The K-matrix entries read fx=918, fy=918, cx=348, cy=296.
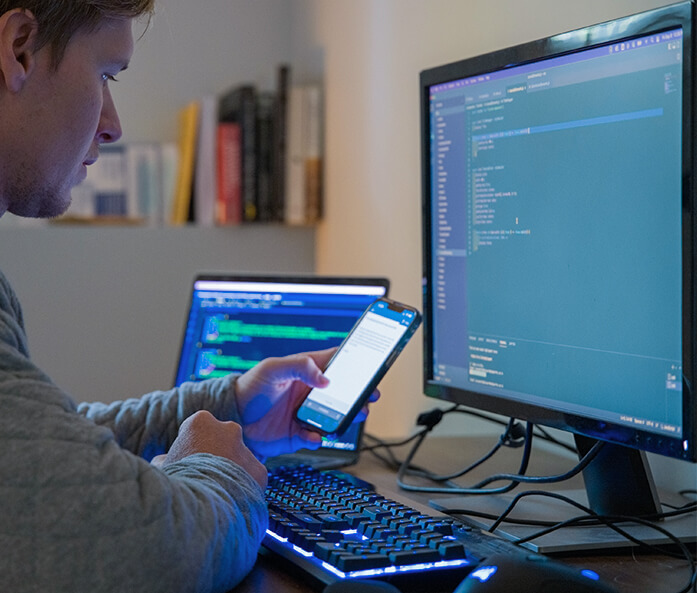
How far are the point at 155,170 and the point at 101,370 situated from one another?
56 centimetres

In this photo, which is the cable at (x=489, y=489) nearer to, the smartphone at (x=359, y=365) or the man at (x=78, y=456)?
the smartphone at (x=359, y=365)

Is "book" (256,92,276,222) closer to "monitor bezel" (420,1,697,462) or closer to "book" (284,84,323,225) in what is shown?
"book" (284,84,323,225)

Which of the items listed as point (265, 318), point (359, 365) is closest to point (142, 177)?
point (265, 318)

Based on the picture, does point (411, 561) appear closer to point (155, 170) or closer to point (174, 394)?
point (174, 394)

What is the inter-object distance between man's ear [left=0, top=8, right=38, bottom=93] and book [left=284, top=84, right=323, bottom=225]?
157 centimetres

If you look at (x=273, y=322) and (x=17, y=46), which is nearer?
(x=17, y=46)

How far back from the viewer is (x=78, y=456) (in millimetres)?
667

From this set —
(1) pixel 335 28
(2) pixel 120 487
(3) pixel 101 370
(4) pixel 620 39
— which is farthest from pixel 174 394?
(1) pixel 335 28

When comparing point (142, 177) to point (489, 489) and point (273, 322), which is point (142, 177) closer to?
point (273, 322)

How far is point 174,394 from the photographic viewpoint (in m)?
1.24

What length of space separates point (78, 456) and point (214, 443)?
0.23m

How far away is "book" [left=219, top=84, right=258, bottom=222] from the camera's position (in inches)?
93.6

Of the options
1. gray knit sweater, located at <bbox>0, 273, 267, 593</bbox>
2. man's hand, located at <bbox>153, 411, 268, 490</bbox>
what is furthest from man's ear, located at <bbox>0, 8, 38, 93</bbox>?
man's hand, located at <bbox>153, 411, 268, 490</bbox>

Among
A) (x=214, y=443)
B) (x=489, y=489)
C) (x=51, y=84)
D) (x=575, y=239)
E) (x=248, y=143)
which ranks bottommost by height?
(x=489, y=489)
